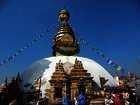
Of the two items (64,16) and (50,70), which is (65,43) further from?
(50,70)

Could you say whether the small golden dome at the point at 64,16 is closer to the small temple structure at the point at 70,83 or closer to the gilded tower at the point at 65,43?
the gilded tower at the point at 65,43

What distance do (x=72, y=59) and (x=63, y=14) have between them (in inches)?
290

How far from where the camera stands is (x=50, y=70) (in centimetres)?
2942

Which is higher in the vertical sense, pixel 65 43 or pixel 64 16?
pixel 64 16

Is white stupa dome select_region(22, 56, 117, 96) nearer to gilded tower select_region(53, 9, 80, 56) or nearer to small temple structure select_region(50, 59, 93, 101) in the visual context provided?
small temple structure select_region(50, 59, 93, 101)

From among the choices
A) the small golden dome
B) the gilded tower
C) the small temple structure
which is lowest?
the small temple structure

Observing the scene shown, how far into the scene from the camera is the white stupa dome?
1143 inches

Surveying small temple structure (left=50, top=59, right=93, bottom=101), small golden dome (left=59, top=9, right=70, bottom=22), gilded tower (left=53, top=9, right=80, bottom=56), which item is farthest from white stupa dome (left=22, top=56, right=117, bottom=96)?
small golden dome (left=59, top=9, right=70, bottom=22)

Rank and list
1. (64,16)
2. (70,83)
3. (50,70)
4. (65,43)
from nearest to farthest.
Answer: (70,83)
(50,70)
(65,43)
(64,16)

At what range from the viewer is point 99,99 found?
25547mm

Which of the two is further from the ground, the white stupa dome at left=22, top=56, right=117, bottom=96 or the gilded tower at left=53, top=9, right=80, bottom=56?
the gilded tower at left=53, top=9, right=80, bottom=56

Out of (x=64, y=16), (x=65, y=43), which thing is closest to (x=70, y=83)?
(x=65, y=43)

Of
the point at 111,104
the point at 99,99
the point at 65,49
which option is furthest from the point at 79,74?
the point at 111,104

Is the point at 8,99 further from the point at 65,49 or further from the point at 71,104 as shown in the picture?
the point at 65,49
